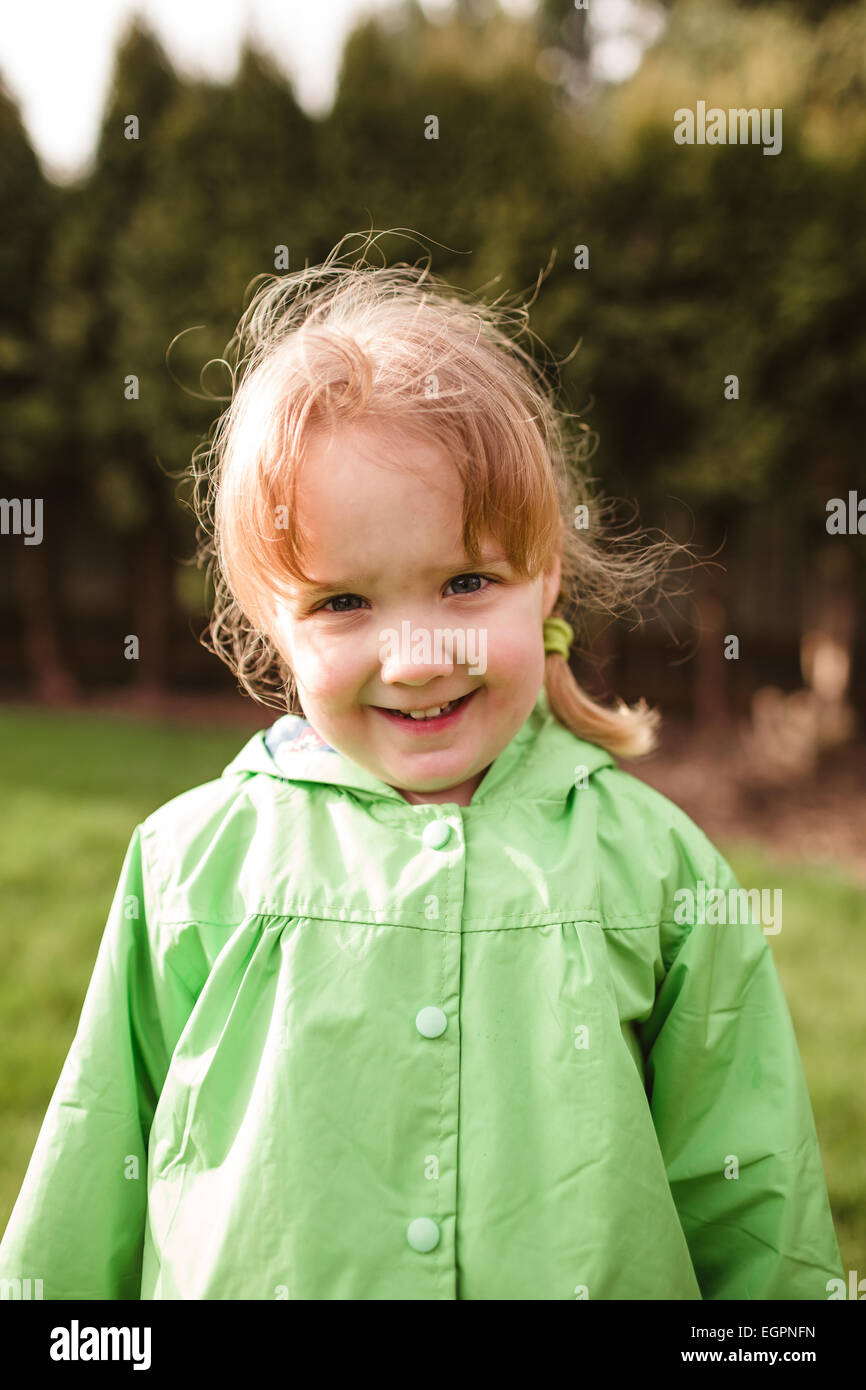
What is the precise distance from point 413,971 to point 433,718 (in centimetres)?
34

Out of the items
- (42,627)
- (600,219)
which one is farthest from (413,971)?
(42,627)

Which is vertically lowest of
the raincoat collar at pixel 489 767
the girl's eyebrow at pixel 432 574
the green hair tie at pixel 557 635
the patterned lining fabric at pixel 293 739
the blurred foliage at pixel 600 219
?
the raincoat collar at pixel 489 767

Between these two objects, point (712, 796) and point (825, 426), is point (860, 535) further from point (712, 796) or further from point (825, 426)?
point (712, 796)

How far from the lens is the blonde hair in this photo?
147 cm

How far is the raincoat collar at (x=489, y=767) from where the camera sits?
1603 mm

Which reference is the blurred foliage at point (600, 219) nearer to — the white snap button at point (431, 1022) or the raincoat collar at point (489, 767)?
the raincoat collar at point (489, 767)

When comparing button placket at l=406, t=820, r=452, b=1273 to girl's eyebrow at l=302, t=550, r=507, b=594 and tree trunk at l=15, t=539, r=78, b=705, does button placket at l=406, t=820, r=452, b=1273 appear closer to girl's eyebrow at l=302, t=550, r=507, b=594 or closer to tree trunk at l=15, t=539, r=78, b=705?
girl's eyebrow at l=302, t=550, r=507, b=594

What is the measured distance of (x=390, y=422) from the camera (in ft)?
4.76

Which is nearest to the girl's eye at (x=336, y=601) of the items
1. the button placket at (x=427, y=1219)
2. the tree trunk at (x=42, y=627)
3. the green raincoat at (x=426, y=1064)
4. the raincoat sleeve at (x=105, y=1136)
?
the green raincoat at (x=426, y=1064)

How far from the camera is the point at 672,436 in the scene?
6.50 m

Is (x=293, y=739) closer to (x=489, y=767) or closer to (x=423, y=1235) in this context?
(x=489, y=767)

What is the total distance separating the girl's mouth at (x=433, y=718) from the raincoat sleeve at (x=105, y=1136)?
0.43m

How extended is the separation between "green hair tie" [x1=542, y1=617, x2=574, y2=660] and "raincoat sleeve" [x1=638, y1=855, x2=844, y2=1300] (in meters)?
0.43
